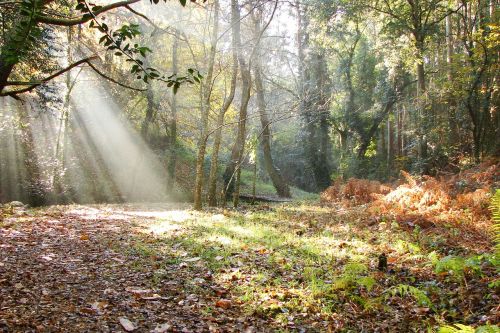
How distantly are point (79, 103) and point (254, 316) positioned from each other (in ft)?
70.2

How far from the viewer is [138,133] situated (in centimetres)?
2420

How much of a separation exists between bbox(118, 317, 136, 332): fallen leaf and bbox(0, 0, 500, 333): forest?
1.0 inches

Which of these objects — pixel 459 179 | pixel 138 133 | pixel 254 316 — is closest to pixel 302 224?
pixel 459 179

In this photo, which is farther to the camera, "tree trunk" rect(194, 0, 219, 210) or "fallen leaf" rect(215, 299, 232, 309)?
"tree trunk" rect(194, 0, 219, 210)

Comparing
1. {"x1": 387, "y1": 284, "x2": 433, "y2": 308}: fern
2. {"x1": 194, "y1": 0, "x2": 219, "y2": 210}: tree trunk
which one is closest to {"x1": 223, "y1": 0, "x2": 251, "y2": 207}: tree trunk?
{"x1": 194, "y1": 0, "x2": 219, "y2": 210}: tree trunk

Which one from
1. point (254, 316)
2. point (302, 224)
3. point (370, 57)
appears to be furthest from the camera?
point (370, 57)

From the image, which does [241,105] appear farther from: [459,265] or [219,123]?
[459,265]

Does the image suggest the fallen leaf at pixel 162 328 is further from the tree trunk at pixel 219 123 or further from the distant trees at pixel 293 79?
the tree trunk at pixel 219 123

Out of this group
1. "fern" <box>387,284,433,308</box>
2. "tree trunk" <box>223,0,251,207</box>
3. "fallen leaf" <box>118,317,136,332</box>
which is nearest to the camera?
"fallen leaf" <box>118,317,136,332</box>

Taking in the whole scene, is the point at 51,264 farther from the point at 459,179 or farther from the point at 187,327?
the point at 459,179

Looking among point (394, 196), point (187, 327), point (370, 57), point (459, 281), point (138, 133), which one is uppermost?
point (370, 57)

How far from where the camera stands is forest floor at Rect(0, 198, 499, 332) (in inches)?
168

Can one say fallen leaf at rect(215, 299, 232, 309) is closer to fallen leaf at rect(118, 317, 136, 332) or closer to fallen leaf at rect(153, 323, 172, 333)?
fallen leaf at rect(153, 323, 172, 333)

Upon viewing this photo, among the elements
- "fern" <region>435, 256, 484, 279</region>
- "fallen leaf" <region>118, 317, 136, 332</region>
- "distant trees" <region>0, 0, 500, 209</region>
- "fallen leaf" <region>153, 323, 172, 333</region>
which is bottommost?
"fallen leaf" <region>153, 323, 172, 333</region>
